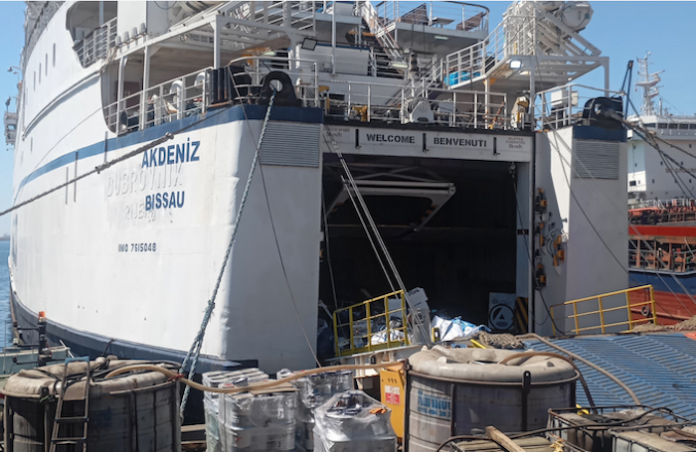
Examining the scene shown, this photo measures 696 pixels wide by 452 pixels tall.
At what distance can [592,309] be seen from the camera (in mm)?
12062

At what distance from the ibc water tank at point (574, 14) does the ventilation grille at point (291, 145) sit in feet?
22.4

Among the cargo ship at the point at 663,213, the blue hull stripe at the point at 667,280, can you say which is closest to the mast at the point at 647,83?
the cargo ship at the point at 663,213

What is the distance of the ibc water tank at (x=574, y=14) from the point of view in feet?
46.1

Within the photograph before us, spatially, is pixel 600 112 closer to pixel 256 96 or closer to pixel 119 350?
pixel 256 96

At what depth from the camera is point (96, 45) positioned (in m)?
15.6

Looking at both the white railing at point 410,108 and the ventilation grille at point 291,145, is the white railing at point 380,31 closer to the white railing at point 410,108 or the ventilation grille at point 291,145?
the white railing at point 410,108

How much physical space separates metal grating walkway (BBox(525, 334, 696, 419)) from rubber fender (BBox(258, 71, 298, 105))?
206 inches

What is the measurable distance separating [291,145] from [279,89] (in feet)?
3.02

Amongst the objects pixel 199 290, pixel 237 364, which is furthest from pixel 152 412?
pixel 199 290

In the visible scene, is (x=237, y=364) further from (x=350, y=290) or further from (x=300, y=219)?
(x=350, y=290)

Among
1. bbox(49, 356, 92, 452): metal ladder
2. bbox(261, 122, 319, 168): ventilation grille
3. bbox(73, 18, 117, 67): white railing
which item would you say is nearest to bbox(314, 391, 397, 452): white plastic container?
bbox(49, 356, 92, 452): metal ladder

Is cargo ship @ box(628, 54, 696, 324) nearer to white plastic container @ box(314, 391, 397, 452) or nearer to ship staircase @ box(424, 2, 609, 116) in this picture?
ship staircase @ box(424, 2, 609, 116)

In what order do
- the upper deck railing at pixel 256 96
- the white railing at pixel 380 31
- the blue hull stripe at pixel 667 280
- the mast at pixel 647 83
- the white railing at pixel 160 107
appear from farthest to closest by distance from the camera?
the mast at pixel 647 83 < the blue hull stripe at pixel 667 280 < the white railing at pixel 380 31 < the white railing at pixel 160 107 < the upper deck railing at pixel 256 96

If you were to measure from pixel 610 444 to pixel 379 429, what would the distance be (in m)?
2.14
